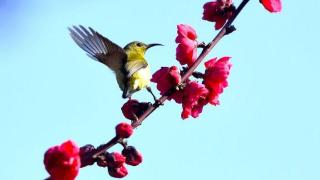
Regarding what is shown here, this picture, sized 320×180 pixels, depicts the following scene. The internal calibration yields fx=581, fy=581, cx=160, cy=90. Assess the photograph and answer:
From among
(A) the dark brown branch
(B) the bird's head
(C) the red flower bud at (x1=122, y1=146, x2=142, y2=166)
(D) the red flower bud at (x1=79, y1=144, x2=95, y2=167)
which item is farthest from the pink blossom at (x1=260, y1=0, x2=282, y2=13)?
(B) the bird's head

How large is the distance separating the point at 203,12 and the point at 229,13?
0.87ft

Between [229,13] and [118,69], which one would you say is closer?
[229,13]

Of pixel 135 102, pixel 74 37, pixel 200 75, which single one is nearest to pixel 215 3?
pixel 200 75

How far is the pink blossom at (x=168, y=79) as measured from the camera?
367 cm

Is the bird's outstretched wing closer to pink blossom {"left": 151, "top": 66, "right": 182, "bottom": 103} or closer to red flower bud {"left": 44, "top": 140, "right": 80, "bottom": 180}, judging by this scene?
pink blossom {"left": 151, "top": 66, "right": 182, "bottom": 103}

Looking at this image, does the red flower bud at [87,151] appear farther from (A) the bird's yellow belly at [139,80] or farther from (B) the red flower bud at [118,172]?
(A) the bird's yellow belly at [139,80]

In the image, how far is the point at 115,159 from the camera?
3.26 meters

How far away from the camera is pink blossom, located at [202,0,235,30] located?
409 cm

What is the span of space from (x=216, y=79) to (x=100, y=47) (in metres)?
2.42

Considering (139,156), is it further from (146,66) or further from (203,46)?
(146,66)

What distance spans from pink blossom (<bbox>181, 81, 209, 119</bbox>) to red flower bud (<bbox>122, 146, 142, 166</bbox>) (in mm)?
600

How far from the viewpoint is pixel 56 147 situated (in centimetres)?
293

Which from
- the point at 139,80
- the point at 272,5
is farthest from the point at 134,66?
the point at 272,5

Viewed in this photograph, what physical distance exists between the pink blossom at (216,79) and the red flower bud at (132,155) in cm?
97
